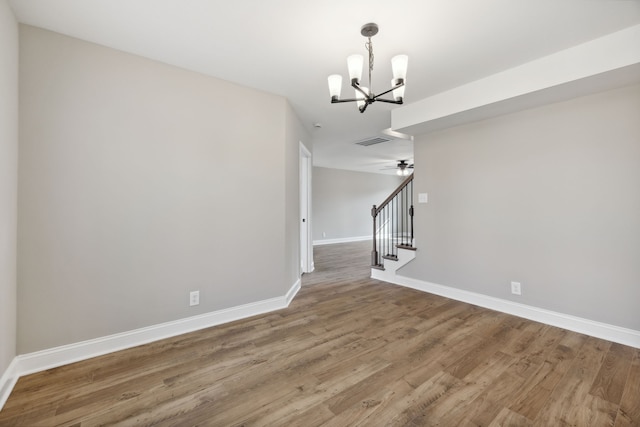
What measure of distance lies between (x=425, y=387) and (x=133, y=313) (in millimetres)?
2394

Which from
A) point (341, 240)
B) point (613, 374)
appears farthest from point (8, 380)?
point (341, 240)

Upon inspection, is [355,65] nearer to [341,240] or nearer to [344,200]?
[344,200]

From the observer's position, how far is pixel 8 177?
1726 mm

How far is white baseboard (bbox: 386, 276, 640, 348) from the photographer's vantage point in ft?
7.61

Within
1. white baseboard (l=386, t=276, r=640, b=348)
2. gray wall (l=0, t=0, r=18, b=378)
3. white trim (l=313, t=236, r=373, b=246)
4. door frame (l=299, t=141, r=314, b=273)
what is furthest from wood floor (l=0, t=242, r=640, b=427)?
white trim (l=313, t=236, r=373, b=246)

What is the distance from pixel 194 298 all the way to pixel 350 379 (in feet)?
5.43

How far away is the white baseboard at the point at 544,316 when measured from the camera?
232cm

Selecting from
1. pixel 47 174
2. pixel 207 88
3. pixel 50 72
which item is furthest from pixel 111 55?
pixel 47 174

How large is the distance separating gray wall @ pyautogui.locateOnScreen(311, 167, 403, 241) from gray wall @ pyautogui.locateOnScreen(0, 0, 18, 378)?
257 inches

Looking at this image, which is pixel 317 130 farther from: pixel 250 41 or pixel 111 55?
pixel 111 55

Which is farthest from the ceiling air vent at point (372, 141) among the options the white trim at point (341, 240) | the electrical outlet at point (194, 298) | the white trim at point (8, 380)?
the white trim at point (8, 380)

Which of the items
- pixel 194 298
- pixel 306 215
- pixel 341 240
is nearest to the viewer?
pixel 194 298

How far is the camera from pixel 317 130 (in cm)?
448

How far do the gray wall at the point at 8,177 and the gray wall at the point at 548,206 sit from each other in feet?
13.5
